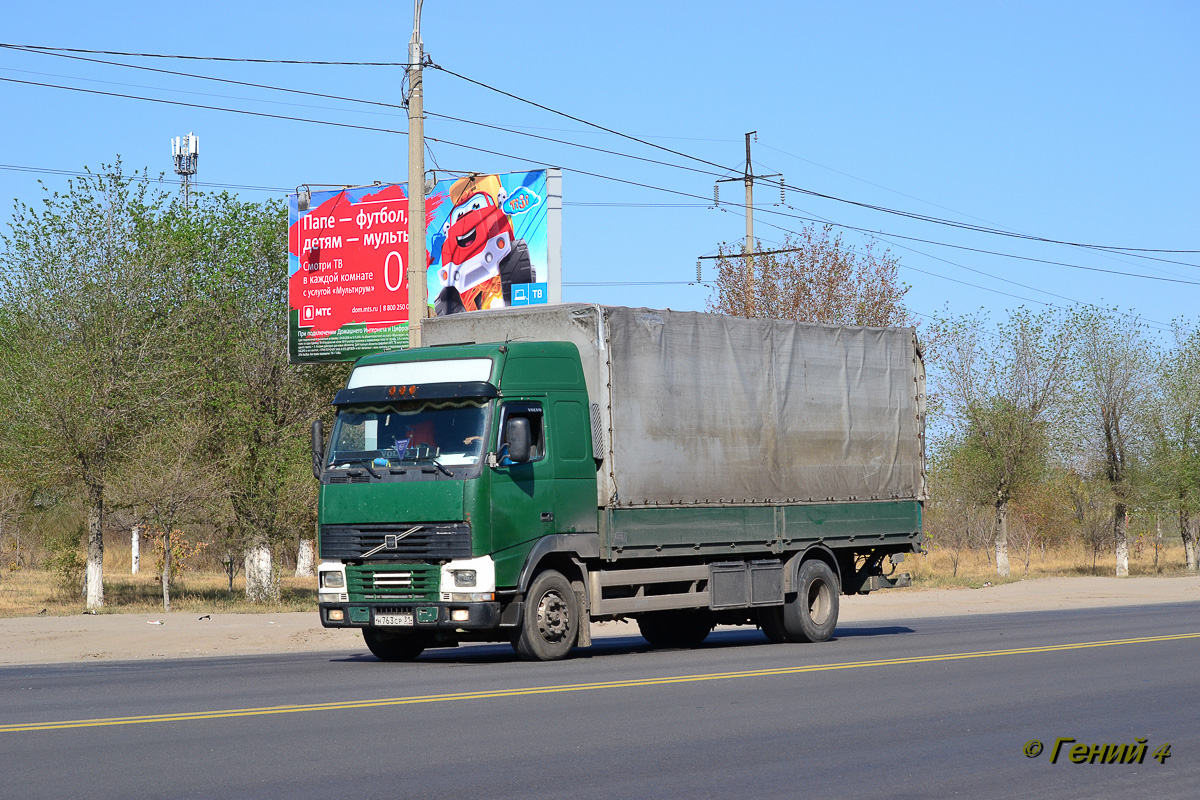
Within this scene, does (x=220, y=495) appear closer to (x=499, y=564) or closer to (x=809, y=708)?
(x=499, y=564)

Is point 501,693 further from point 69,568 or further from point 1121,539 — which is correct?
point 1121,539

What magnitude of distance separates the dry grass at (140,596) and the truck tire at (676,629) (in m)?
13.2

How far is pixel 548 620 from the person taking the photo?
629 inches

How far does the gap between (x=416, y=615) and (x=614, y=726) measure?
18.3ft

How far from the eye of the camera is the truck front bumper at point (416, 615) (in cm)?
1513

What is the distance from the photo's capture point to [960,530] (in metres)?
66.7

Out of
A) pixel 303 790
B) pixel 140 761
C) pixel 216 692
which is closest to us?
pixel 303 790

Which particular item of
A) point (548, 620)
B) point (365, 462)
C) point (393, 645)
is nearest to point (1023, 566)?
point (393, 645)

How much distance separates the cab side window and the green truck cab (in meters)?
0.03

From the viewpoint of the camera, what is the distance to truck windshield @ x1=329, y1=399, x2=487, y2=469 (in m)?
15.5

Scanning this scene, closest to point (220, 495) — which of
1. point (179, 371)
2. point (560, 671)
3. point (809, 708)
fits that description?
point (179, 371)

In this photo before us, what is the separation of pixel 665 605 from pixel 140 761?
368 inches

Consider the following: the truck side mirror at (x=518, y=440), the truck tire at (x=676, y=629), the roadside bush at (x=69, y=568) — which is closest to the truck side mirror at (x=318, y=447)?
the truck side mirror at (x=518, y=440)

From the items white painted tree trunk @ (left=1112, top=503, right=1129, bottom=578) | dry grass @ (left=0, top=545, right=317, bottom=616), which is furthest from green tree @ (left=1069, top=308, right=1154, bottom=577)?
dry grass @ (left=0, top=545, right=317, bottom=616)
